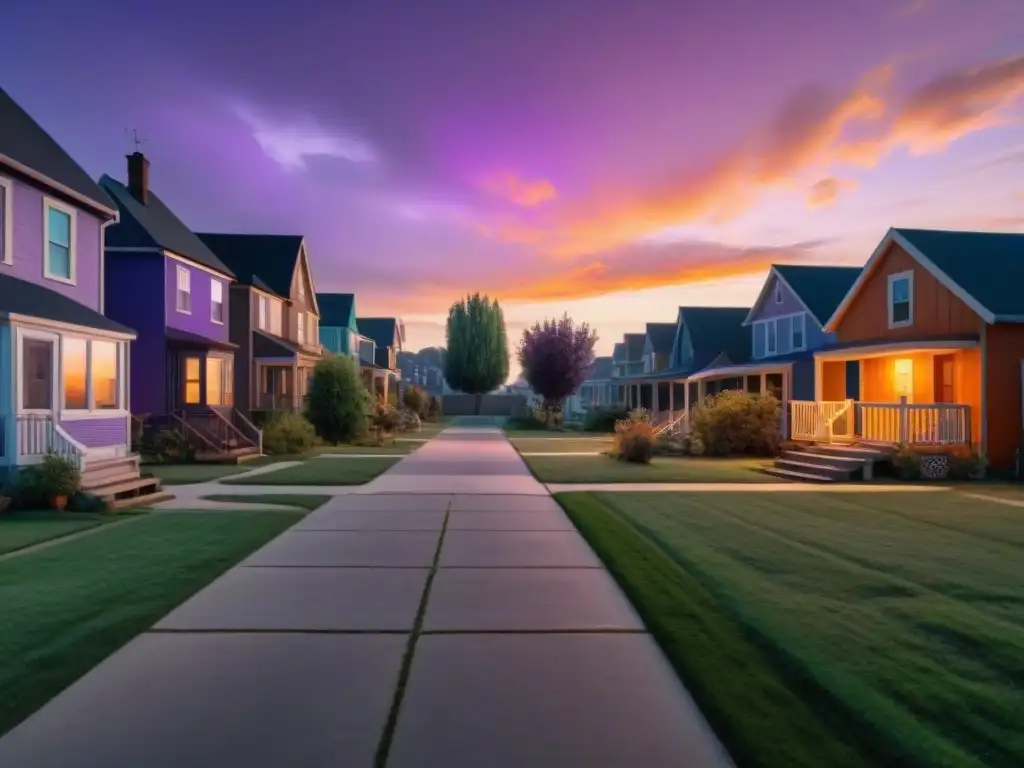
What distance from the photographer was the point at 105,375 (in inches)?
610

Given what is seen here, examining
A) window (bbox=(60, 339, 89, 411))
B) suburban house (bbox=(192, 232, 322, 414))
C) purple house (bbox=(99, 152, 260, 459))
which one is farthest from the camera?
suburban house (bbox=(192, 232, 322, 414))

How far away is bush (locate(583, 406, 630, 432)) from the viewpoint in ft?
134

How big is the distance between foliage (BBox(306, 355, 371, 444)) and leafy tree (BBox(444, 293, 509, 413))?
38600 mm

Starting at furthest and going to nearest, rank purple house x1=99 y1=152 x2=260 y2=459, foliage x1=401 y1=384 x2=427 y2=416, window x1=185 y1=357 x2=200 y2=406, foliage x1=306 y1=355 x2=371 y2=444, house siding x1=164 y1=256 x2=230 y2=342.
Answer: foliage x1=401 y1=384 x2=427 y2=416, foliage x1=306 y1=355 x2=371 y2=444, window x1=185 y1=357 x2=200 y2=406, house siding x1=164 y1=256 x2=230 y2=342, purple house x1=99 y1=152 x2=260 y2=459

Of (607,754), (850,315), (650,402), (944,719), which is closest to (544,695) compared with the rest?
(607,754)

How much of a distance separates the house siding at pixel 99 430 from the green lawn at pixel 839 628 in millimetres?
10302

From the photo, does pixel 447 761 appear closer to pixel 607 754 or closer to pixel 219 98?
pixel 607 754

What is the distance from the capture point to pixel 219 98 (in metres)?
16.4

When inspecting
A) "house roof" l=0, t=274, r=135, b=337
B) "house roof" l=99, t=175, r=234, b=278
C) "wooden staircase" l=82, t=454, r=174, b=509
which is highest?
"house roof" l=99, t=175, r=234, b=278

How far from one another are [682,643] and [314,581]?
12.1 ft

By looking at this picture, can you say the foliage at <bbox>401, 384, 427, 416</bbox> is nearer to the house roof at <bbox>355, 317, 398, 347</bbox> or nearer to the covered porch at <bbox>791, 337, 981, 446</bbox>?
the house roof at <bbox>355, 317, 398, 347</bbox>

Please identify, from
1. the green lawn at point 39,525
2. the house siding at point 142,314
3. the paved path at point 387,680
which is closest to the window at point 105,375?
the green lawn at point 39,525

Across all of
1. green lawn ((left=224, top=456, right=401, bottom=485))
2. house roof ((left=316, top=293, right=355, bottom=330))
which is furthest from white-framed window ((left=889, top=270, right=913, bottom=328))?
house roof ((left=316, top=293, right=355, bottom=330))

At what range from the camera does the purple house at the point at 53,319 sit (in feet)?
40.4
